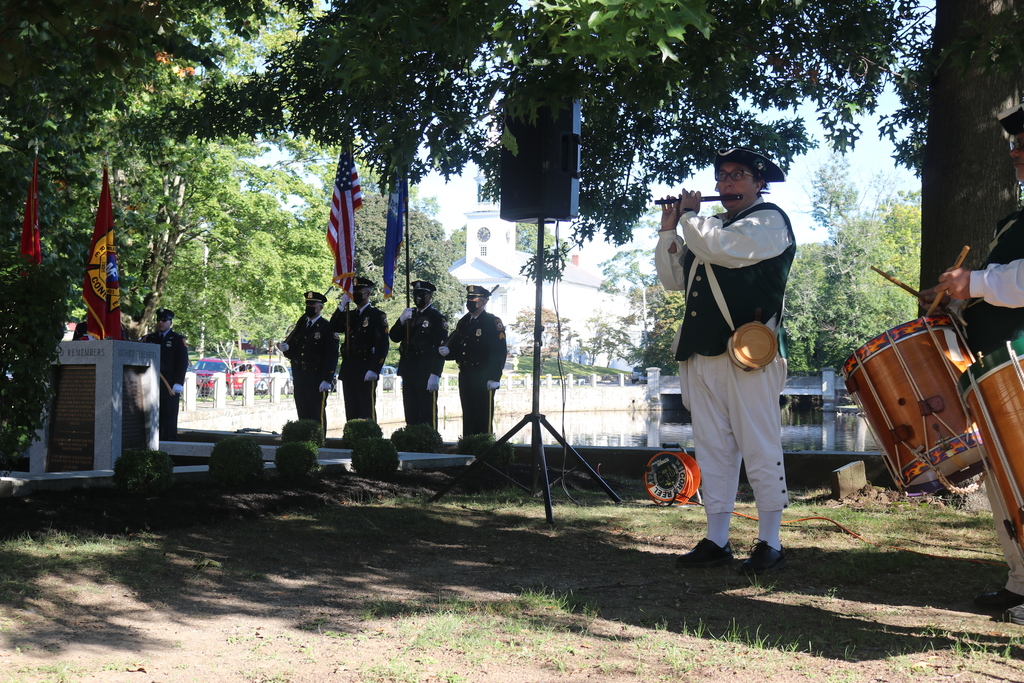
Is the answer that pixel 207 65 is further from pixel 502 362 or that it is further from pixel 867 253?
pixel 867 253

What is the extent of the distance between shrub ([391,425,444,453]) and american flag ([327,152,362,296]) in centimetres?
258

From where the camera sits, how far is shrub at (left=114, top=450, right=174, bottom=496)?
679 centimetres

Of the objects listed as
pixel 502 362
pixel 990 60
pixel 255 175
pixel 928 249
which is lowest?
pixel 502 362

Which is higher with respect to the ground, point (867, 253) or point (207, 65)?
point (867, 253)

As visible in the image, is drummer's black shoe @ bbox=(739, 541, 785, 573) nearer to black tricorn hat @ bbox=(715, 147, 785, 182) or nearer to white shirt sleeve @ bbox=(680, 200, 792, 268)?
white shirt sleeve @ bbox=(680, 200, 792, 268)

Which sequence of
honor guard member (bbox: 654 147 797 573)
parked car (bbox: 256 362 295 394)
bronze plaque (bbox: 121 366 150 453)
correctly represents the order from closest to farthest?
1. honor guard member (bbox: 654 147 797 573)
2. bronze plaque (bbox: 121 366 150 453)
3. parked car (bbox: 256 362 295 394)

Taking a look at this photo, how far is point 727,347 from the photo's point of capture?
15.7ft

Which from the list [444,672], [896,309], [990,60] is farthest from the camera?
[896,309]

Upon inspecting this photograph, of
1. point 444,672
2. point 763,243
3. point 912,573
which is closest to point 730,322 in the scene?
point 763,243

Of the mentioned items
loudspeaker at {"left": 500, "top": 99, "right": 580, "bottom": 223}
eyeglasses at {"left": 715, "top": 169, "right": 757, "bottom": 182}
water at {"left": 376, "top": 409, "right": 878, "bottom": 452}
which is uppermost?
loudspeaker at {"left": 500, "top": 99, "right": 580, "bottom": 223}

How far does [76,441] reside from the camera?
834cm

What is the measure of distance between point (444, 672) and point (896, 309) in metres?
49.5

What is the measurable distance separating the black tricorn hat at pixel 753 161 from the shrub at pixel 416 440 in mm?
5314

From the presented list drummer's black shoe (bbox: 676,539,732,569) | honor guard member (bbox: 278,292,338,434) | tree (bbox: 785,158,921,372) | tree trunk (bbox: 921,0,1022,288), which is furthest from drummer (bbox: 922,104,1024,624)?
tree (bbox: 785,158,921,372)
